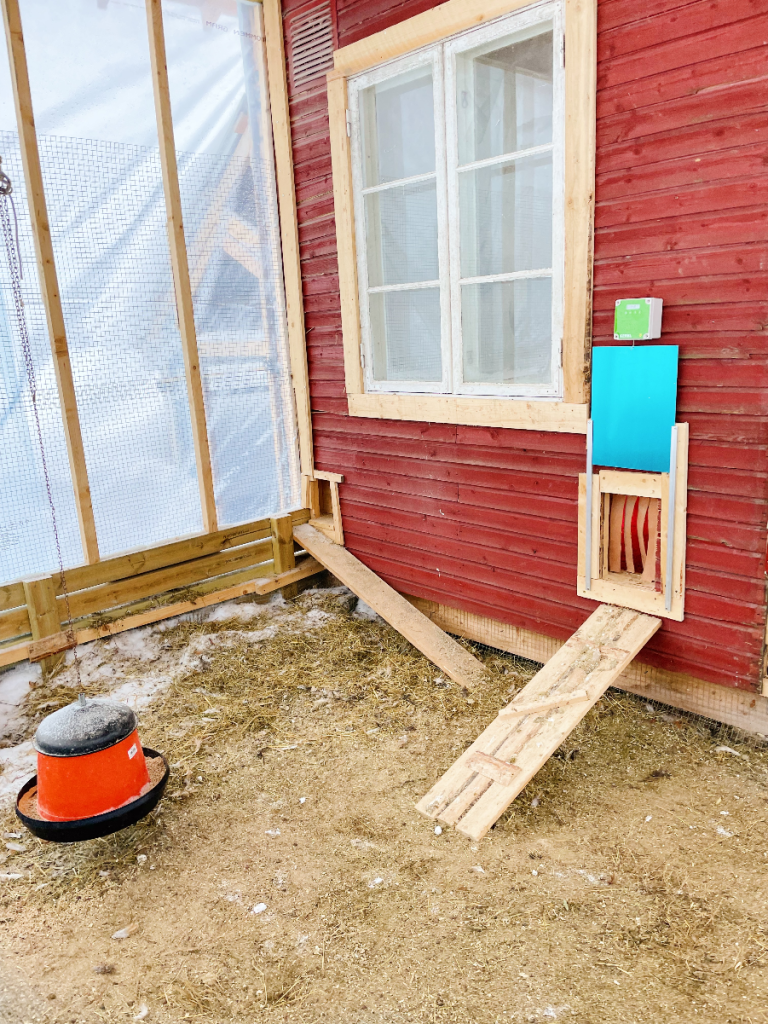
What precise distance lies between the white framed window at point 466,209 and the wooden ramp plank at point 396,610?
1.16 metres

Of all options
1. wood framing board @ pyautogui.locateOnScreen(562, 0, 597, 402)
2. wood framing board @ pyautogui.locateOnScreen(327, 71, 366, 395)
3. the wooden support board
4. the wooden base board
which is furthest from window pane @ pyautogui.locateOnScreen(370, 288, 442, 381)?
the wooden support board

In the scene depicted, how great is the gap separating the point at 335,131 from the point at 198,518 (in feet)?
7.99

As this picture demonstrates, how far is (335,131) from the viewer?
4328 mm

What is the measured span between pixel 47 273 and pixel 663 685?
145 inches

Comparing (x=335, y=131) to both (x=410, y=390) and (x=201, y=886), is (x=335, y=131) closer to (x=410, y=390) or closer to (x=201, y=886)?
(x=410, y=390)

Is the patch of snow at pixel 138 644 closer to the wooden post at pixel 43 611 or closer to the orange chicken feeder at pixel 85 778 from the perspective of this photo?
the wooden post at pixel 43 611

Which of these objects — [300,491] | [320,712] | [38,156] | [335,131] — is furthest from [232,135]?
[320,712]

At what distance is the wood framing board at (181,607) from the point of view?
3.97 meters

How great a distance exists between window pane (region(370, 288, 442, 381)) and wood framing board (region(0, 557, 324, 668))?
1.47 meters

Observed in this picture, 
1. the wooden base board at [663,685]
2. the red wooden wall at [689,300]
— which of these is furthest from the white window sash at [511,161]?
the wooden base board at [663,685]

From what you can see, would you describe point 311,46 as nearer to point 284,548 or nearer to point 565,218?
point 565,218

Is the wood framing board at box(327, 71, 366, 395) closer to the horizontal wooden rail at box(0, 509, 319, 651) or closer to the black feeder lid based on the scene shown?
the horizontal wooden rail at box(0, 509, 319, 651)

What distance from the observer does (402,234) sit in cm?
420

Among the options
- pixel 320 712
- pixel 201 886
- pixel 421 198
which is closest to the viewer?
pixel 201 886
